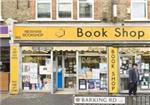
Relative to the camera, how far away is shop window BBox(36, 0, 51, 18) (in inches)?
1033

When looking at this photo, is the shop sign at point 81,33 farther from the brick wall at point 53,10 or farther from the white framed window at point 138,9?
the white framed window at point 138,9

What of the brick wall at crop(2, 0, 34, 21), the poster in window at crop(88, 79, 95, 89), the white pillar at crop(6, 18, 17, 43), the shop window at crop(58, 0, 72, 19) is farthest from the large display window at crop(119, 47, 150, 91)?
the white pillar at crop(6, 18, 17, 43)

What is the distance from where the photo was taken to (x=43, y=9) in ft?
86.3

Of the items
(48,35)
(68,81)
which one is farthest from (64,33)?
(68,81)

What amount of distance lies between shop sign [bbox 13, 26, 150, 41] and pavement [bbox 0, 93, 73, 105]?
2962 mm

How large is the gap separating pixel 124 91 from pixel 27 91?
5107 mm

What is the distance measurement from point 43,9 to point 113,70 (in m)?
4.90

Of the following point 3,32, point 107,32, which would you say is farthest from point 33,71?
point 107,32

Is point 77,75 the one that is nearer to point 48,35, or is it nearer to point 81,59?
point 81,59

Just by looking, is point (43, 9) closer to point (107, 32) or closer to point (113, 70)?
point (107, 32)

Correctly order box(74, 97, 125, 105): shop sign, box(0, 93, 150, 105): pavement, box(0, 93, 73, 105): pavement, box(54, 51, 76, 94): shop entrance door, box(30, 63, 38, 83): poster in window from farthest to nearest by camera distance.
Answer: box(54, 51, 76, 94): shop entrance door → box(30, 63, 38, 83): poster in window → box(0, 93, 73, 105): pavement → box(0, 93, 150, 105): pavement → box(74, 97, 125, 105): shop sign

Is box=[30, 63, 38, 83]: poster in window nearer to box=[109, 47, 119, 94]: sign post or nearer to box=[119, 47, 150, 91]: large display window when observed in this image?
box=[109, 47, 119, 94]: sign post

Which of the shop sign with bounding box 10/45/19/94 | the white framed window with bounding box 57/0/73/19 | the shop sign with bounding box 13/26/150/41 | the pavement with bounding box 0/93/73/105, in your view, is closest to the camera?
the pavement with bounding box 0/93/73/105

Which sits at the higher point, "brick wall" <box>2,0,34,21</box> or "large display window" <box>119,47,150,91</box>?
"brick wall" <box>2,0,34,21</box>
